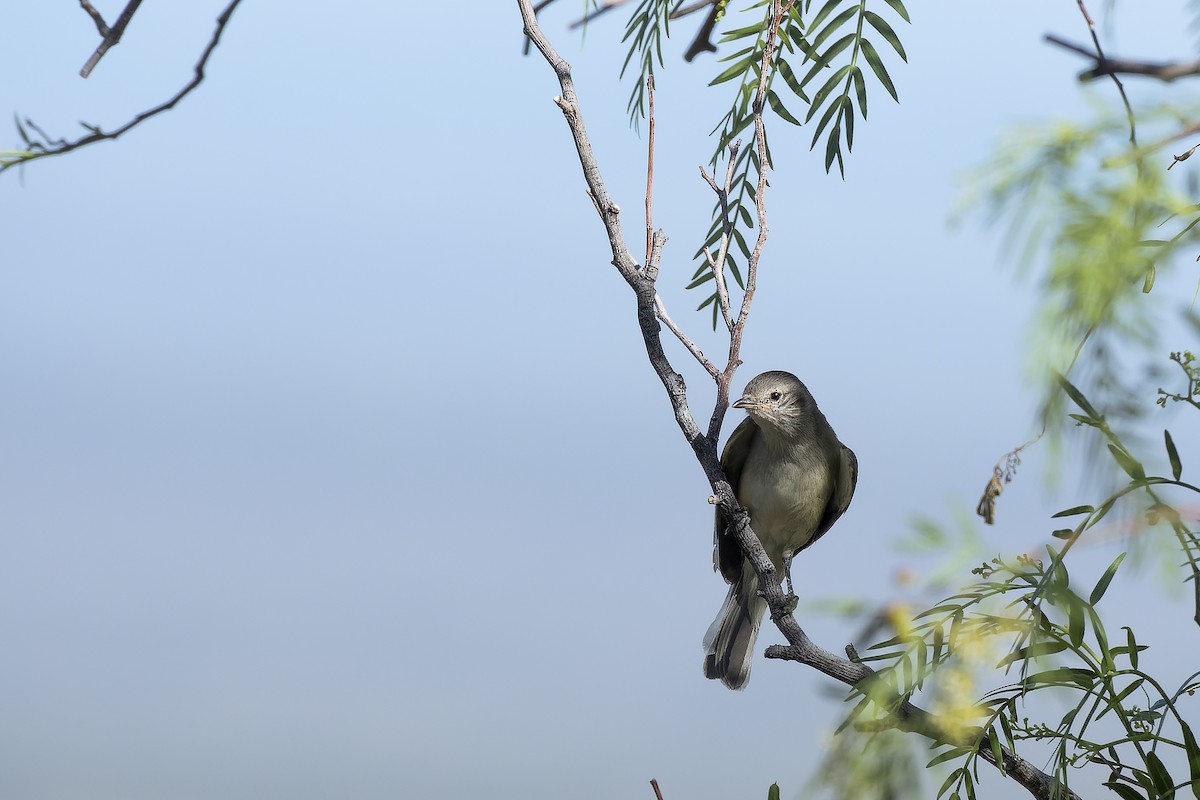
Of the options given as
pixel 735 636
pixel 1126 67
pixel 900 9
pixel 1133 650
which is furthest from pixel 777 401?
pixel 1126 67

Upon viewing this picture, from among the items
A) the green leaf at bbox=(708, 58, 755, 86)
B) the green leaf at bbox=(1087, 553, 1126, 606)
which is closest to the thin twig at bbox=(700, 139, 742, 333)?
the green leaf at bbox=(708, 58, 755, 86)

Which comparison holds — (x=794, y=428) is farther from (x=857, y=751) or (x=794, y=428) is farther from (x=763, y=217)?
(x=857, y=751)

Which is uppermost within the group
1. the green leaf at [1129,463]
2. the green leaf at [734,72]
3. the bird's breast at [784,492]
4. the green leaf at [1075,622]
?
the green leaf at [734,72]

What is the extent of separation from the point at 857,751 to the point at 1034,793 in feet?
1.38

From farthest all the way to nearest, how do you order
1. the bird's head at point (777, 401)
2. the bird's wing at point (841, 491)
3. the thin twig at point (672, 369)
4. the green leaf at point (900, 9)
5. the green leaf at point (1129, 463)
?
the bird's wing at point (841, 491), the bird's head at point (777, 401), the green leaf at point (900, 9), the thin twig at point (672, 369), the green leaf at point (1129, 463)

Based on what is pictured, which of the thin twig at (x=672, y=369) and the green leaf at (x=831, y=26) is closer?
the thin twig at (x=672, y=369)

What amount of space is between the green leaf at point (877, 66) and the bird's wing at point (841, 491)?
1.30 m

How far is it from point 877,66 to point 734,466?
1430 millimetres

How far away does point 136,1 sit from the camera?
7.23ft

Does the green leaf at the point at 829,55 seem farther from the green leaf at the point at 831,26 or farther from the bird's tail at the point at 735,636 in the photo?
the bird's tail at the point at 735,636

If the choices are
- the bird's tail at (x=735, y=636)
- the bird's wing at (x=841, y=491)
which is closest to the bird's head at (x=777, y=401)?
the bird's wing at (x=841, y=491)

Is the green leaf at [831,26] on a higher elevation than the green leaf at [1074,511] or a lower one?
higher

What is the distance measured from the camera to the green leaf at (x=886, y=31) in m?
2.51

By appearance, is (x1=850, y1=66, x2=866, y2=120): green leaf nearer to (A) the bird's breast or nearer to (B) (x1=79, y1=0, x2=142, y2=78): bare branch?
(A) the bird's breast
